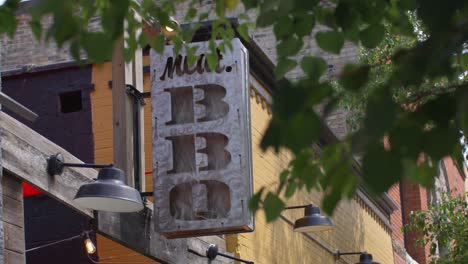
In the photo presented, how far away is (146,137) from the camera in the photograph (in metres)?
13.8

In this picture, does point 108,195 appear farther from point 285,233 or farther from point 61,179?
point 285,233

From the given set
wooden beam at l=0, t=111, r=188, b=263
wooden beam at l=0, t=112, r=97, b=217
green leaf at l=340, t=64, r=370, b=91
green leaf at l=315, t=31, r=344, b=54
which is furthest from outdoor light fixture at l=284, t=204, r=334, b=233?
green leaf at l=340, t=64, r=370, b=91

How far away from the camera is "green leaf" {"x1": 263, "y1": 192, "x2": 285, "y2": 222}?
4500 millimetres

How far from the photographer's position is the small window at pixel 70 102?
46.1 ft

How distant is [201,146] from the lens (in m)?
11.0

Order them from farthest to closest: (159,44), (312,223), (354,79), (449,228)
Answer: (449,228), (312,223), (159,44), (354,79)

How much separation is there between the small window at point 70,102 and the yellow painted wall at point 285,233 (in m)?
2.39

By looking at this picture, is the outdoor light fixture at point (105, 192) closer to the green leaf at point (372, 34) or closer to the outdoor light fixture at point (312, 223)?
the green leaf at point (372, 34)

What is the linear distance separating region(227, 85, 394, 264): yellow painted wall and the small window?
239 cm

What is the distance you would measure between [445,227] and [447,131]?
48.5 ft

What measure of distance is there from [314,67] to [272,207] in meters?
0.63

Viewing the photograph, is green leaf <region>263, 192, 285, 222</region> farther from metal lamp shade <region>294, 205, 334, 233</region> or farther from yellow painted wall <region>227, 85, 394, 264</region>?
metal lamp shade <region>294, 205, 334, 233</region>

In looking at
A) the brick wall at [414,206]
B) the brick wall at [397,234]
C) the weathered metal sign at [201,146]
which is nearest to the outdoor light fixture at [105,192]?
the weathered metal sign at [201,146]

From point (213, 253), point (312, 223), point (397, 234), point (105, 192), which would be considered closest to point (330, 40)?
point (105, 192)
